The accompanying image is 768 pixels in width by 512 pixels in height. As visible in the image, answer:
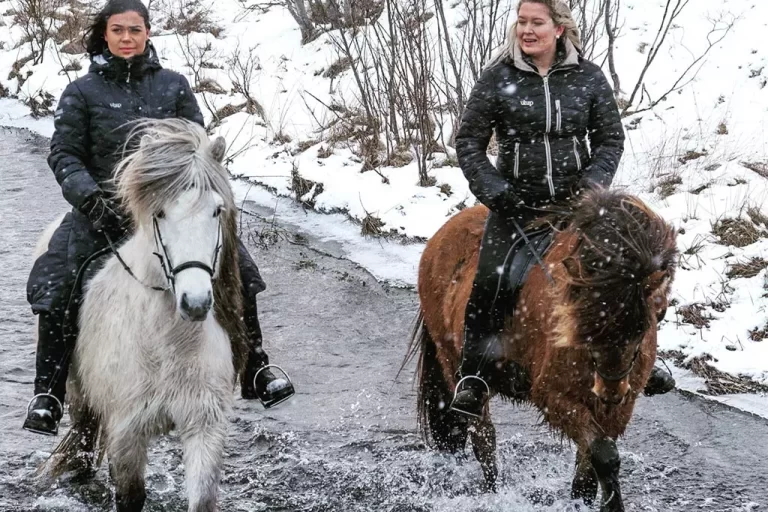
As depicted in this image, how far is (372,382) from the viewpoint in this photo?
238 inches

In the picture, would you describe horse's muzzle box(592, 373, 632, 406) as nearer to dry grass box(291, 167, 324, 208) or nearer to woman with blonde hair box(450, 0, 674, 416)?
woman with blonde hair box(450, 0, 674, 416)

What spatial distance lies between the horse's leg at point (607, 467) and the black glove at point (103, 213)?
228cm

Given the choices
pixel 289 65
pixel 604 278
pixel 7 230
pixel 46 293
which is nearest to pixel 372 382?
pixel 46 293

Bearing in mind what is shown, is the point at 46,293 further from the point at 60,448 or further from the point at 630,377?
the point at 630,377

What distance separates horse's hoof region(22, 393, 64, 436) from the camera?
4039mm

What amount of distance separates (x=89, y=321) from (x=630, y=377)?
7.94 ft

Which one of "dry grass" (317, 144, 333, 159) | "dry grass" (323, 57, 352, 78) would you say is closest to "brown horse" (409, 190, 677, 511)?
"dry grass" (317, 144, 333, 159)

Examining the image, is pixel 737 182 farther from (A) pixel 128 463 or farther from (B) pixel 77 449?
(A) pixel 128 463

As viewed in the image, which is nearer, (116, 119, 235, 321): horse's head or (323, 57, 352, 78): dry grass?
(116, 119, 235, 321): horse's head

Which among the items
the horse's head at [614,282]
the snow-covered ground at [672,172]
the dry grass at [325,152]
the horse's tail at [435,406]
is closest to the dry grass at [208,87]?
the snow-covered ground at [672,172]

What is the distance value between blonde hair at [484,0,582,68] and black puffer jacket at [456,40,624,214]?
4 cm

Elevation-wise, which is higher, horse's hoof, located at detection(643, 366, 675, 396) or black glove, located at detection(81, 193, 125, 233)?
black glove, located at detection(81, 193, 125, 233)

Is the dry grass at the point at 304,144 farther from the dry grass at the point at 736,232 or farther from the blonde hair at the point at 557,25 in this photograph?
the blonde hair at the point at 557,25

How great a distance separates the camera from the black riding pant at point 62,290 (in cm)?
399
